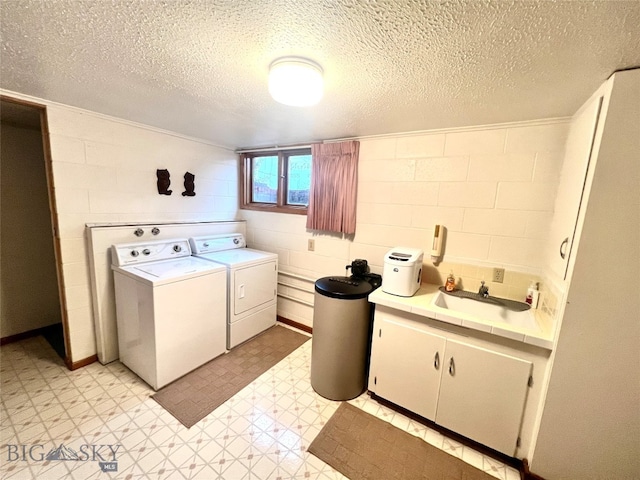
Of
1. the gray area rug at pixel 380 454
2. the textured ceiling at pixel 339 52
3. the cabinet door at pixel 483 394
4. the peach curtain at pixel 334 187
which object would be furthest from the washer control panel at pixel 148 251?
the cabinet door at pixel 483 394

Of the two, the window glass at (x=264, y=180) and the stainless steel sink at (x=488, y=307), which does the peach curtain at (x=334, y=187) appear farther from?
the stainless steel sink at (x=488, y=307)

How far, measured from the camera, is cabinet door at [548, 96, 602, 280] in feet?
4.18

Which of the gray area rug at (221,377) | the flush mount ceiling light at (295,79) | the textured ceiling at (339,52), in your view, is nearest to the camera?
the textured ceiling at (339,52)

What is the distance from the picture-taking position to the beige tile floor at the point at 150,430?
1.42 metres

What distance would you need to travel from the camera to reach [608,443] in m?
1.25

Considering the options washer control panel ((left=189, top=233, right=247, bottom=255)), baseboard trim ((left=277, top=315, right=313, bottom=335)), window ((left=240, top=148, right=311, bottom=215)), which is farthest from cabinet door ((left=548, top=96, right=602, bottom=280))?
washer control panel ((left=189, top=233, right=247, bottom=255))

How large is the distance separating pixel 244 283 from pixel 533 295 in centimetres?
236

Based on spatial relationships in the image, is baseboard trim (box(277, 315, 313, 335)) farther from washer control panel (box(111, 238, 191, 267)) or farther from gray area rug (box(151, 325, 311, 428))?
washer control panel (box(111, 238, 191, 267))

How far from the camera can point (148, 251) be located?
91.6 inches

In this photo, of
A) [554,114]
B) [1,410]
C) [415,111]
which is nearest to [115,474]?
[1,410]

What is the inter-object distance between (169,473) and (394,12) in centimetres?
236

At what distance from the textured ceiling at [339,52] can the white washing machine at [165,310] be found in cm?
125

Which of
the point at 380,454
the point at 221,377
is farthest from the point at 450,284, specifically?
the point at 221,377

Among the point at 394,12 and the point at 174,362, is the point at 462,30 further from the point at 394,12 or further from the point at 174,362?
the point at 174,362
